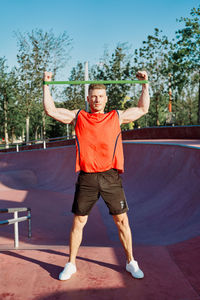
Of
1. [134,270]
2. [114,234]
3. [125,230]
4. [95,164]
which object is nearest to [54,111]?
[95,164]

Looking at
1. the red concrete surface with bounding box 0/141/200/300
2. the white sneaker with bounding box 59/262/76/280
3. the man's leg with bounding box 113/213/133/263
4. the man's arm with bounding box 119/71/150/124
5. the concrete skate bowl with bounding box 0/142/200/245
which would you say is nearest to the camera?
the red concrete surface with bounding box 0/141/200/300

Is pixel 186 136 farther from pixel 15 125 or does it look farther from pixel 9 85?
pixel 15 125

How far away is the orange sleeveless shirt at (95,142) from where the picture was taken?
10.1 ft

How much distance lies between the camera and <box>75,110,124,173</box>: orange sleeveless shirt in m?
3.08

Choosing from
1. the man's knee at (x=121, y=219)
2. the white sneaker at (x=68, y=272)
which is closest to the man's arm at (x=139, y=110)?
the man's knee at (x=121, y=219)

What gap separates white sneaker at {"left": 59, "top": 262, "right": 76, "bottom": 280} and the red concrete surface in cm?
6

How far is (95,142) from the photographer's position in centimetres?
307

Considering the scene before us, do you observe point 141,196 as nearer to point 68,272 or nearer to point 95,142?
point 68,272

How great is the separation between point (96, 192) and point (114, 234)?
396 centimetres

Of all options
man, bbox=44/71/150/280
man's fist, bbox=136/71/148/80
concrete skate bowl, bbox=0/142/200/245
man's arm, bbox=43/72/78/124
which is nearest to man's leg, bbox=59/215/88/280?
man, bbox=44/71/150/280

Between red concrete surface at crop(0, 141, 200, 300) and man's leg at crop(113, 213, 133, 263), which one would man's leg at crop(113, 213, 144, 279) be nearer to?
man's leg at crop(113, 213, 133, 263)

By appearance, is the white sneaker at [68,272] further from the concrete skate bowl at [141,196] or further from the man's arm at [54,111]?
the concrete skate bowl at [141,196]

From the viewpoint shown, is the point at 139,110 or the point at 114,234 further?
the point at 114,234

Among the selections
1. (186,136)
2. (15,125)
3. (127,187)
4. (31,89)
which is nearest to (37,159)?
(127,187)
